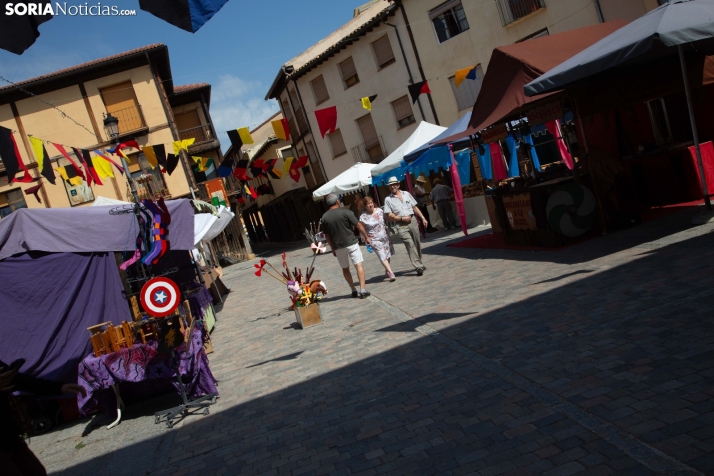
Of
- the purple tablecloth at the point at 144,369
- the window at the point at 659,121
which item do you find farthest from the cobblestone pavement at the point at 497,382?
the window at the point at 659,121

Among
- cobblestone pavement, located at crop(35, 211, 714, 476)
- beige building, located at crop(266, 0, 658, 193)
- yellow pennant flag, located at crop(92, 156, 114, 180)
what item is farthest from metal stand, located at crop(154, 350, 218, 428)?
beige building, located at crop(266, 0, 658, 193)

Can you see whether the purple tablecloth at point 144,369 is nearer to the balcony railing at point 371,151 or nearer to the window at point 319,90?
the balcony railing at point 371,151

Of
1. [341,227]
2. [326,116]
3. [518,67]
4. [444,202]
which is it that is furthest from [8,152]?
[444,202]

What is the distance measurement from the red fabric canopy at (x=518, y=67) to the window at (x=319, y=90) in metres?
20.1

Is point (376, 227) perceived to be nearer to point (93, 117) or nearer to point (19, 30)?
point (19, 30)

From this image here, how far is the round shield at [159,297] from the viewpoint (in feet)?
21.4

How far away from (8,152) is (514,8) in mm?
15130

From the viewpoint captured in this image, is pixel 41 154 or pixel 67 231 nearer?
pixel 67 231

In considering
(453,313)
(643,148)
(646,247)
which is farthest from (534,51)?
(453,313)

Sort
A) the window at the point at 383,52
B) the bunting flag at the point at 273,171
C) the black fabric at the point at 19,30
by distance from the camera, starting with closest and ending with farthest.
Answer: the black fabric at the point at 19,30
the window at the point at 383,52
the bunting flag at the point at 273,171

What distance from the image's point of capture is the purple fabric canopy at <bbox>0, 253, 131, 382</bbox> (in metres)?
7.65

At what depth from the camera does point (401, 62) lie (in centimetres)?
2517

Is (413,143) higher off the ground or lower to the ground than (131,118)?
lower

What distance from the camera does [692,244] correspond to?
24.8 feet
